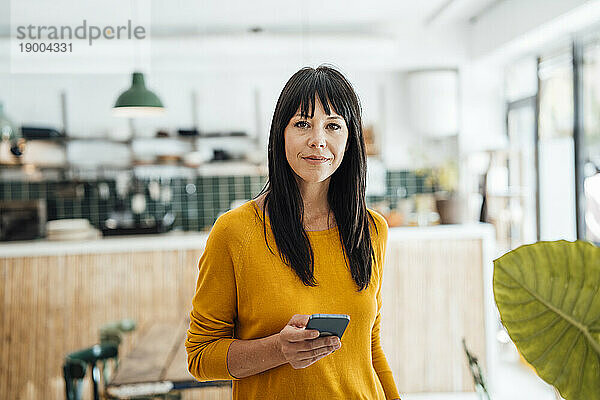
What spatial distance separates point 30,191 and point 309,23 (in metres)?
3.06

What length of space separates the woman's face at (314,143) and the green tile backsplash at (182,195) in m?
4.42

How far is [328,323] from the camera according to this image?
108 centimetres

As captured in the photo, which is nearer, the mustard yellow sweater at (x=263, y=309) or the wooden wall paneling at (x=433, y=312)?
the mustard yellow sweater at (x=263, y=309)

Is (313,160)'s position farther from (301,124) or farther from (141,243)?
(141,243)

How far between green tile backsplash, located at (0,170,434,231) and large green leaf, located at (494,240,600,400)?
4.78 m

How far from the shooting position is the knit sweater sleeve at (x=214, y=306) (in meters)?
1.19

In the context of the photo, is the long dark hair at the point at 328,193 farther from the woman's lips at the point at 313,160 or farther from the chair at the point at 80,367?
the chair at the point at 80,367

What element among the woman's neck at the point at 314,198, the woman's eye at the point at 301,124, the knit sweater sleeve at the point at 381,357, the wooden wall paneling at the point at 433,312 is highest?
the woman's eye at the point at 301,124


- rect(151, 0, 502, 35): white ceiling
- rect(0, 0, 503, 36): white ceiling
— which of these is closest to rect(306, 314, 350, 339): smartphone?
rect(0, 0, 503, 36): white ceiling

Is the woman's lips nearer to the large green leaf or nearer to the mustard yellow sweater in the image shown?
the mustard yellow sweater

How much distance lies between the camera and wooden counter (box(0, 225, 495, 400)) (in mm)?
3926

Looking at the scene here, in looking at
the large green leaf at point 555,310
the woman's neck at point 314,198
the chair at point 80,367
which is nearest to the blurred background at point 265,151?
the chair at point 80,367

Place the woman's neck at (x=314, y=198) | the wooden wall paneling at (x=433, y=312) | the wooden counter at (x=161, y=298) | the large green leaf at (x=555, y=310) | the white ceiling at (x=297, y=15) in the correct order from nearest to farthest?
the large green leaf at (x=555, y=310) → the woman's neck at (x=314, y=198) → the wooden counter at (x=161, y=298) → the wooden wall paneling at (x=433, y=312) → the white ceiling at (x=297, y=15)

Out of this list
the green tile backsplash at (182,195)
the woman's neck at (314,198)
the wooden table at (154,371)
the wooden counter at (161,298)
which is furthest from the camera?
the green tile backsplash at (182,195)
